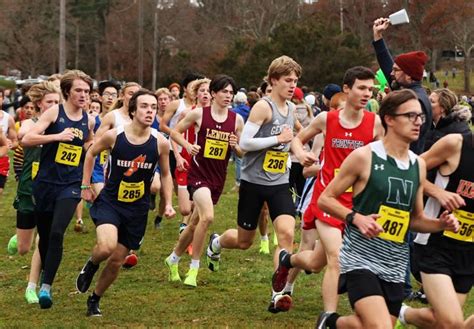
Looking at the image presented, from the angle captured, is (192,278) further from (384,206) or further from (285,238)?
(384,206)

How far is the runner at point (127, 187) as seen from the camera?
7.39 metres

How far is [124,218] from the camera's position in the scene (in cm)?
740

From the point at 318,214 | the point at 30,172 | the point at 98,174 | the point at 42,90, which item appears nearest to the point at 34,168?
the point at 30,172

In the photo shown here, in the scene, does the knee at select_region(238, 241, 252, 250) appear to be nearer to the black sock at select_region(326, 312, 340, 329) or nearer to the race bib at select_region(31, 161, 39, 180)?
the race bib at select_region(31, 161, 39, 180)

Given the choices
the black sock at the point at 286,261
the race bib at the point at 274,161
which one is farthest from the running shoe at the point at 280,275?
the race bib at the point at 274,161

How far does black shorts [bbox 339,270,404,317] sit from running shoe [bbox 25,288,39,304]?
3684 millimetres

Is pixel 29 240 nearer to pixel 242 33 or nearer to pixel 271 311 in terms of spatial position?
pixel 271 311

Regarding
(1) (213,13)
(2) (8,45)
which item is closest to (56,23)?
(2) (8,45)

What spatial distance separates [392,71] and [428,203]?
6.22ft

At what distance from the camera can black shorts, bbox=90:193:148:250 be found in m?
7.36

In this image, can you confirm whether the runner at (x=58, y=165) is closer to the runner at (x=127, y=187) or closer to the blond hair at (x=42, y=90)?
the runner at (x=127, y=187)

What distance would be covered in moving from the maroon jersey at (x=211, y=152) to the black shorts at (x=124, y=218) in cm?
162

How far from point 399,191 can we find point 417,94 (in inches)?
82.0

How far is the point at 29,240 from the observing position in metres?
9.12
